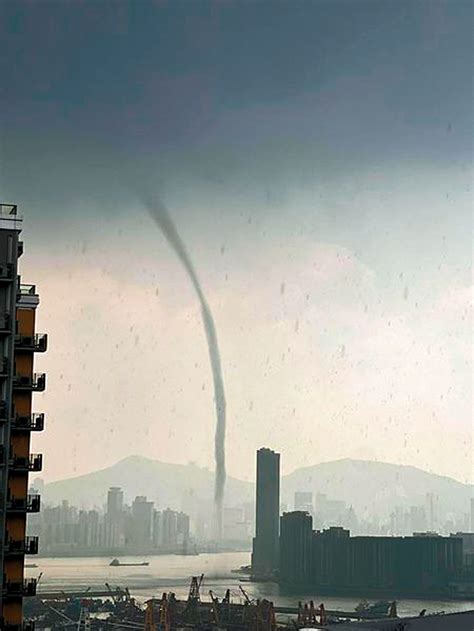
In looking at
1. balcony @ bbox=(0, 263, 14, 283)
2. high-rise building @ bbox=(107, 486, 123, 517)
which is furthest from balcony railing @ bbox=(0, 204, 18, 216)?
high-rise building @ bbox=(107, 486, 123, 517)

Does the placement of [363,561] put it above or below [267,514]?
below

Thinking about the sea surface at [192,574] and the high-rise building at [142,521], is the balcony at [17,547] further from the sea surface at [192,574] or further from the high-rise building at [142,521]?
the high-rise building at [142,521]

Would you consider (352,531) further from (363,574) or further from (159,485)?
(159,485)

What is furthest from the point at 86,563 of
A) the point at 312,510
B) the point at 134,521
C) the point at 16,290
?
the point at 16,290

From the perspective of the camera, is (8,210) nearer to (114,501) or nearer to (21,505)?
(21,505)

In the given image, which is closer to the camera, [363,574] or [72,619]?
[72,619]

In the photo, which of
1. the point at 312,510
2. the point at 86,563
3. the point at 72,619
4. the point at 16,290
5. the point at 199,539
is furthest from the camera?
the point at 312,510

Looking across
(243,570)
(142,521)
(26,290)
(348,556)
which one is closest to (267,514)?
(243,570)

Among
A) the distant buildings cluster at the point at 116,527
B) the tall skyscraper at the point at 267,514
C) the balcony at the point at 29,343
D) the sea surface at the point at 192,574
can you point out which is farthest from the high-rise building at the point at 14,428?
the tall skyscraper at the point at 267,514
